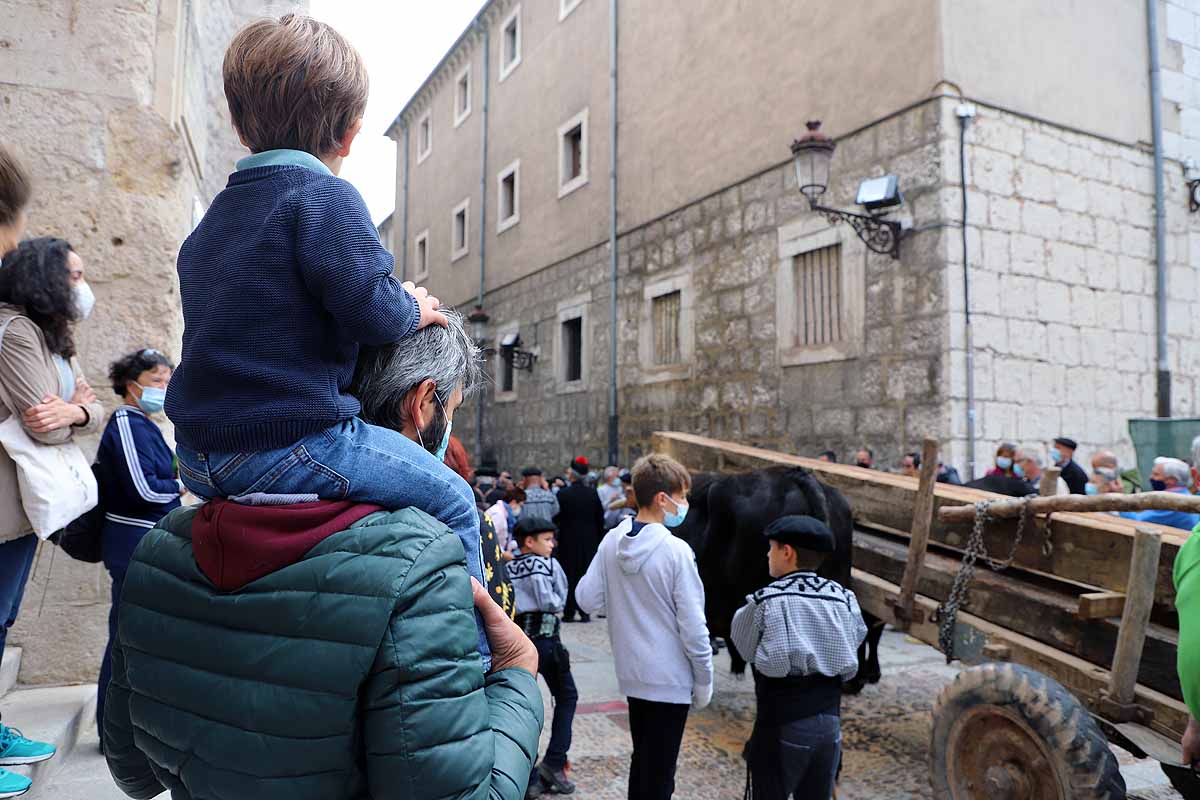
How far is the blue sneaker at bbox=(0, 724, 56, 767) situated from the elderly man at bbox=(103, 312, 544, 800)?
1.92 metres

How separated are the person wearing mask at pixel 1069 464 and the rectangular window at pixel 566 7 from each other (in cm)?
1209

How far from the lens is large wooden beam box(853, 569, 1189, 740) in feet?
9.63

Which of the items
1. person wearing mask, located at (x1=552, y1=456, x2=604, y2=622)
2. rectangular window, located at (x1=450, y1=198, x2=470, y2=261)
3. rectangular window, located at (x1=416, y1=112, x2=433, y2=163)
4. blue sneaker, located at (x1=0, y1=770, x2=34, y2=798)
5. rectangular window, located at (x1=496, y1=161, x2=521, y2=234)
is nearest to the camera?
blue sneaker, located at (x1=0, y1=770, x2=34, y2=798)

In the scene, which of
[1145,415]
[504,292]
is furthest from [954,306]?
[504,292]

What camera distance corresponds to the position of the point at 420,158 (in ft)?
83.7

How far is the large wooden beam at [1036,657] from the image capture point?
293cm

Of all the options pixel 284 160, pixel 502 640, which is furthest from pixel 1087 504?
pixel 284 160

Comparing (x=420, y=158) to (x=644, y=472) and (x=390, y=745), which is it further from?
(x=390, y=745)

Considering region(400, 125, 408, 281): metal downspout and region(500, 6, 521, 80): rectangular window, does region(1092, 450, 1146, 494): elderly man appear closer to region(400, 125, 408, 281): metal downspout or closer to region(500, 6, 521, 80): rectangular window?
region(500, 6, 521, 80): rectangular window

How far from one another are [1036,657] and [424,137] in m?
24.6

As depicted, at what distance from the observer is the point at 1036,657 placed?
134 inches

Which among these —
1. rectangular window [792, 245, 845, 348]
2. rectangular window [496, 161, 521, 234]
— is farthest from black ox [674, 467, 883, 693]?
rectangular window [496, 161, 521, 234]

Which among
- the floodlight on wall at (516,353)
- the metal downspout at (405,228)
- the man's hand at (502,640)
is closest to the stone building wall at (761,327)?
the floodlight on wall at (516,353)

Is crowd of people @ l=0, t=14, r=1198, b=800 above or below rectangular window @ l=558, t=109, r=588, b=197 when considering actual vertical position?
below
